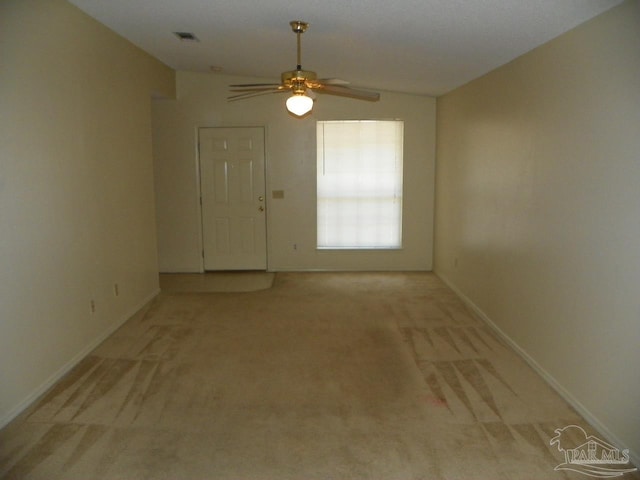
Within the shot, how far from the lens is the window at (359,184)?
6.66m

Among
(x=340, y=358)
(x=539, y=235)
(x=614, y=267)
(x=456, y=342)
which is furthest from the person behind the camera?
(x=456, y=342)

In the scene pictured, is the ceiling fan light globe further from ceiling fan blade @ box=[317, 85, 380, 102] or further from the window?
the window

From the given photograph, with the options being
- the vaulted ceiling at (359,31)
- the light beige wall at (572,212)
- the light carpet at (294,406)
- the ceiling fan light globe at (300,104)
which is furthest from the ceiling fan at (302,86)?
the light carpet at (294,406)

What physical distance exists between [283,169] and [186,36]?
102 inches

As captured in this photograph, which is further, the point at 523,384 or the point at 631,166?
the point at 523,384

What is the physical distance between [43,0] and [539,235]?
3740 mm

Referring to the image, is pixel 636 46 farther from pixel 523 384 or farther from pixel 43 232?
pixel 43 232

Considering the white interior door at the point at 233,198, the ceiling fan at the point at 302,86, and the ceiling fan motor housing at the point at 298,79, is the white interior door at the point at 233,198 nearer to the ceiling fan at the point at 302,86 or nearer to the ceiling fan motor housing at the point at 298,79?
the ceiling fan at the point at 302,86

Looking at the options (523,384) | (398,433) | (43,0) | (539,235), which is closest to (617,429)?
(523,384)

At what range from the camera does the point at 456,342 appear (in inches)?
164

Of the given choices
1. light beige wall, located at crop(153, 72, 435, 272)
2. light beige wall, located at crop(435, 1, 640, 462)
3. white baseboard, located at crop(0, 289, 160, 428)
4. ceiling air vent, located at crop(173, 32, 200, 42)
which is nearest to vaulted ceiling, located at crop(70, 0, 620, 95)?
ceiling air vent, located at crop(173, 32, 200, 42)


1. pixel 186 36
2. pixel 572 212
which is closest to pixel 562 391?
pixel 572 212

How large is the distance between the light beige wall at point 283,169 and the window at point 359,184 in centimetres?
12

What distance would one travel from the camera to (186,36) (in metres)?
4.36
